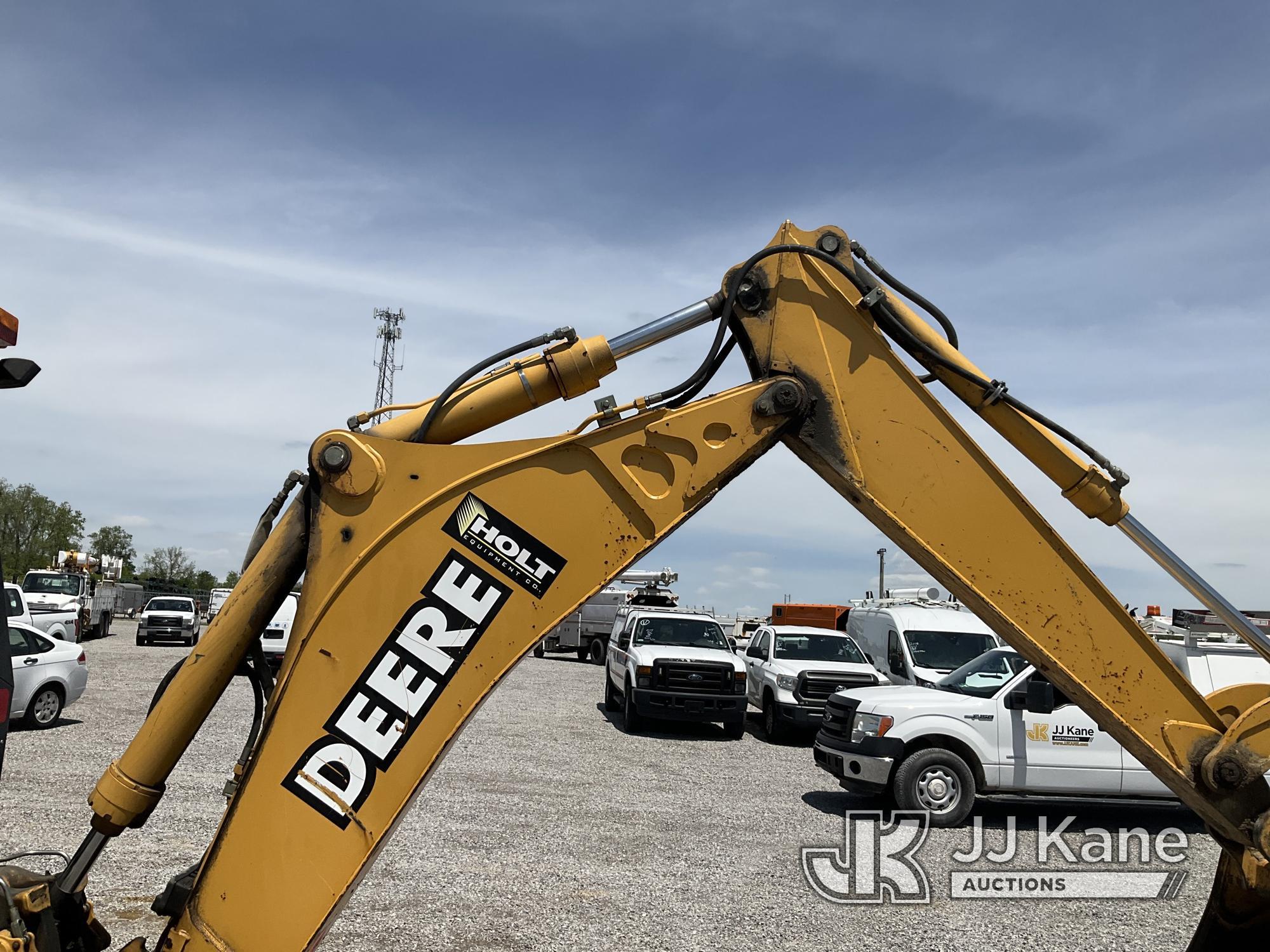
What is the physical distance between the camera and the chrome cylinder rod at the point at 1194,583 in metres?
3.44

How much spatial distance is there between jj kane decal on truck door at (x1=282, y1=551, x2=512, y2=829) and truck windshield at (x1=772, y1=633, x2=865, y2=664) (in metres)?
14.3

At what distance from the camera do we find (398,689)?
2908mm

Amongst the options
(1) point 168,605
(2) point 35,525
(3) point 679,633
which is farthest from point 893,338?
(2) point 35,525

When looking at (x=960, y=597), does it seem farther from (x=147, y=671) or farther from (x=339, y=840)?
(x=147, y=671)

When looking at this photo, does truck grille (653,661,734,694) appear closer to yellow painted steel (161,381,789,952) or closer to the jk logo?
the jk logo

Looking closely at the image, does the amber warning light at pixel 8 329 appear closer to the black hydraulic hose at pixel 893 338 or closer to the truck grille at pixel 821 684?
the black hydraulic hose at pixel 893 338

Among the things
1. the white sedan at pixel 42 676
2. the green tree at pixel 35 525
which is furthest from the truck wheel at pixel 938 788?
the green tree at pixel 35 525

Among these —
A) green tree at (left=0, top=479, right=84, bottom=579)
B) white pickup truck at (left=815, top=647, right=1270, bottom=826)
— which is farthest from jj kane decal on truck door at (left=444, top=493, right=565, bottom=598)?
green tree at (left=0, top=479, right=84, bottom=579)

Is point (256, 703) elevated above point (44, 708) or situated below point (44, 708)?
above

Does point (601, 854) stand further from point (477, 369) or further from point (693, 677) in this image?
point (693, 677)

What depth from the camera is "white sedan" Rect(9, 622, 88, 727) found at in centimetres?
1329

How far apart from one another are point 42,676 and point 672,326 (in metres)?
13.2

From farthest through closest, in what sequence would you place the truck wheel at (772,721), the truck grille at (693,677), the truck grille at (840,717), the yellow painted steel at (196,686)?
1. the truck wheel at (772,721)
2. the truck grille at (693,677)
3. the truck grille at (840,717)
4. the yellow painted steel at (196,686)

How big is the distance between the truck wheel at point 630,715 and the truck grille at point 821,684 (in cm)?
253
